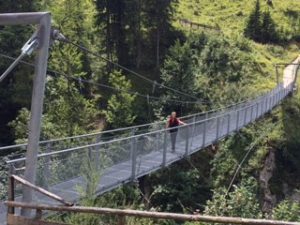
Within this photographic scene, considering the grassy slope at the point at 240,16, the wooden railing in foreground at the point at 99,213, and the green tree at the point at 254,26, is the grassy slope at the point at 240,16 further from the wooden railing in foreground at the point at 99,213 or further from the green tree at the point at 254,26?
the wooden railing in foreground at the point at 99,213

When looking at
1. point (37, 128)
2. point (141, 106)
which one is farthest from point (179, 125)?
point (141, 106)

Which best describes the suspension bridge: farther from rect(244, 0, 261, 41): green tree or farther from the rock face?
rect(244, 0, 261, 41): green tree

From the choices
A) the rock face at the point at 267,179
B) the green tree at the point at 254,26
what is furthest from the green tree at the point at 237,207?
the green tree at the point at 254,26

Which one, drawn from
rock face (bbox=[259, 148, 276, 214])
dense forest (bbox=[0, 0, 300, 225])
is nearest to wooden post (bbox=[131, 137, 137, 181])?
dense forest (bbox=[0, 0, 300, 225])

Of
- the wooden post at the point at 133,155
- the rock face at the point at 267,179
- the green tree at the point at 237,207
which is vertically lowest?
the rock face at the point at 267,179

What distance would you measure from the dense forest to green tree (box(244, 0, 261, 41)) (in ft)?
13.4

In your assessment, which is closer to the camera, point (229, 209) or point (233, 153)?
point (229, 209)

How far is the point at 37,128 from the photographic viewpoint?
19.9ft

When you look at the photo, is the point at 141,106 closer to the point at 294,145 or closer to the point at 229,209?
the point at 294,145

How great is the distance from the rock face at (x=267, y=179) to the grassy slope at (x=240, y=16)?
49.7 feet

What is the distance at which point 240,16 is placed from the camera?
54625 mm

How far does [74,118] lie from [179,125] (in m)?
12.6

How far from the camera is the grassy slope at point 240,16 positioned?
147 feet

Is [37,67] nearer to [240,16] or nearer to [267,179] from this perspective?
[267,179]
